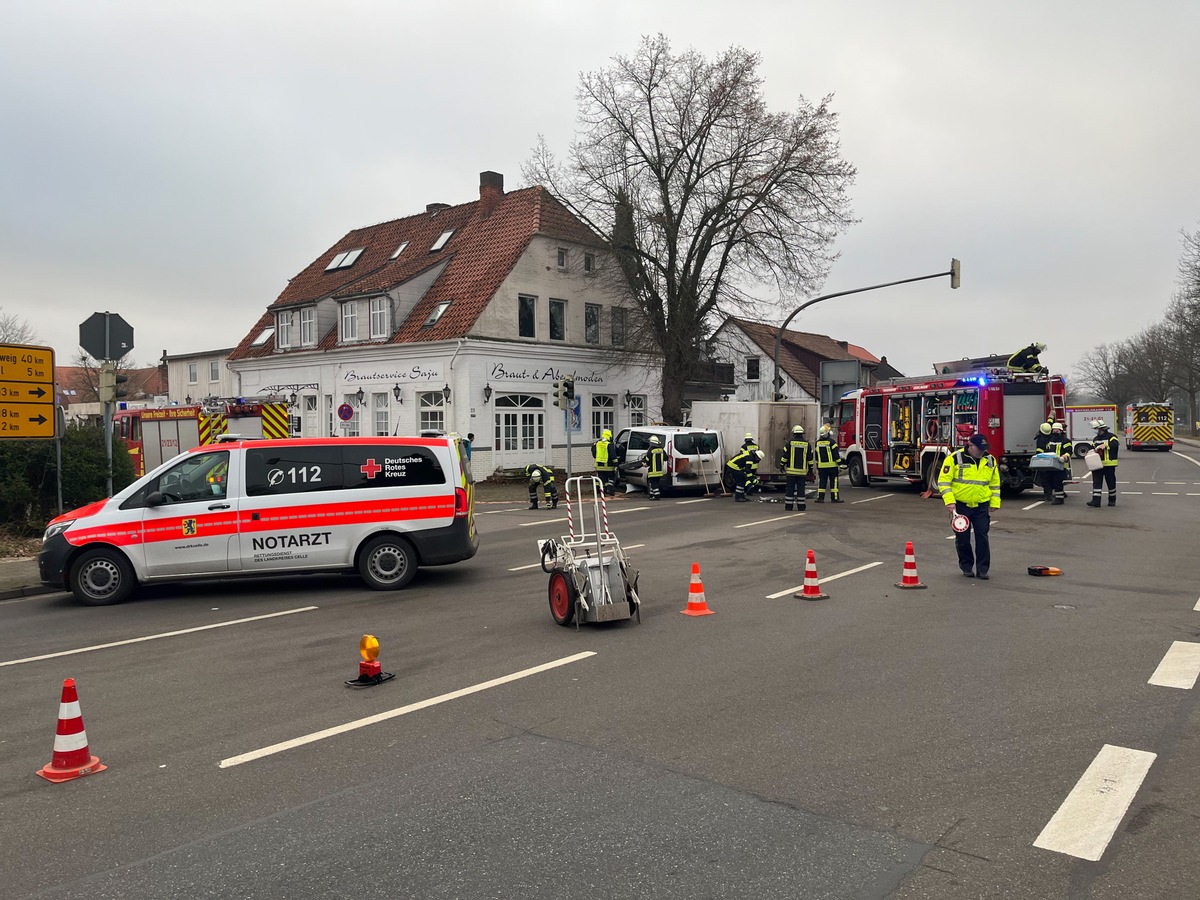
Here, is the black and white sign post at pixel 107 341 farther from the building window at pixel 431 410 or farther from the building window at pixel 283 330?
the building window at pixel 283 330

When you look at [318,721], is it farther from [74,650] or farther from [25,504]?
[25,504]

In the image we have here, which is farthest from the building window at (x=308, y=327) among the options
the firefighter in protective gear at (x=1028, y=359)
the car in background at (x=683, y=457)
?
the firefighter in protective gear at (x=1028, y=359)

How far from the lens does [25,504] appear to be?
15883 millimetres

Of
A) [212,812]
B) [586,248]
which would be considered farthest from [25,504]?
[586,248]

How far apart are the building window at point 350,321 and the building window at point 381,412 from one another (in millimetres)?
2783

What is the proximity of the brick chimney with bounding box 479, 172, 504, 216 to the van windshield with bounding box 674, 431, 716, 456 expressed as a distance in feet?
55.7

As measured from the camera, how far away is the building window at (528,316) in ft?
109

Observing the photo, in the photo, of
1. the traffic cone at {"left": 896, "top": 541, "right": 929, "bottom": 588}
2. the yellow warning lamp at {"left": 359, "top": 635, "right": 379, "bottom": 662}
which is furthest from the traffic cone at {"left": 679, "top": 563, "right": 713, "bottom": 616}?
the yellow warning lamp at {"left": 359, "top": 635, "right": 379, "bottom": 662}

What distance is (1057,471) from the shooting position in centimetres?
2059

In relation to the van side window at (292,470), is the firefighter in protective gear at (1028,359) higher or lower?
higher

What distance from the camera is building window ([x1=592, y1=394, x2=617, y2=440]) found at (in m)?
36.0

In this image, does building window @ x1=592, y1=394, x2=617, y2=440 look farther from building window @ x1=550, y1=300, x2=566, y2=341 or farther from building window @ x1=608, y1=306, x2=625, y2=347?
building window @ x1=550, y1=300, x2=566, y2=341

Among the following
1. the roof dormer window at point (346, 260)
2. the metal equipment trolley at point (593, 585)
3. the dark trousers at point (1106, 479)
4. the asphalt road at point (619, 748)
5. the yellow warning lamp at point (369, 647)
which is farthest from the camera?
the roof dormer window at point (346, 260)

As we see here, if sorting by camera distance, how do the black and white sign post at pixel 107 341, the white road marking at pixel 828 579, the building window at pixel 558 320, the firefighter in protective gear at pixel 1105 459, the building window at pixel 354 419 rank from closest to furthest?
the white road marking at pixel 828 579, the black and white sign post at pixel 107 341, the firefighter in protective gear at pixel 1105 459, the building window at pixel 558 320, the building window at pixel 354 419
